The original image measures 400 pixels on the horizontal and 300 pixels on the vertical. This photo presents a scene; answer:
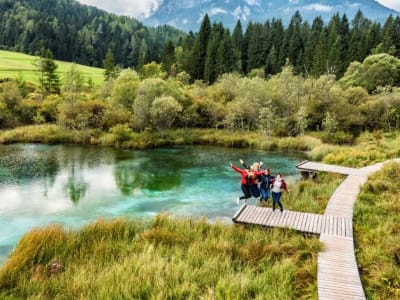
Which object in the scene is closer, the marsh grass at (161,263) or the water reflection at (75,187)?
the marsh grass at (161,263)

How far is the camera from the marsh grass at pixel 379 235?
26.3 ft

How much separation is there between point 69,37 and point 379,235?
112 meters

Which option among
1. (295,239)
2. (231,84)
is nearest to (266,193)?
(295,239)

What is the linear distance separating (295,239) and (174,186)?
1100cm

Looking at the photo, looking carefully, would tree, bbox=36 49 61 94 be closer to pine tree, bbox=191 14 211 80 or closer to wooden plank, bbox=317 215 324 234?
pine tree, bbox=191 14 211 80

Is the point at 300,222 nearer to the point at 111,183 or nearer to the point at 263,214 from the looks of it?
the point at 263,214

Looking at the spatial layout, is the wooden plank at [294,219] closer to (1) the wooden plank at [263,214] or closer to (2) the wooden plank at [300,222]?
(2) the wooden plank at [300,222]

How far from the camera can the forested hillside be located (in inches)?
3979

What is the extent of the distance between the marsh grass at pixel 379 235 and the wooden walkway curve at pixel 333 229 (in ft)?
1.05

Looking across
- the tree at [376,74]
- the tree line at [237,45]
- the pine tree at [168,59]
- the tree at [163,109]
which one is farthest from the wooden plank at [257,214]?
the pine tree at [168,59]

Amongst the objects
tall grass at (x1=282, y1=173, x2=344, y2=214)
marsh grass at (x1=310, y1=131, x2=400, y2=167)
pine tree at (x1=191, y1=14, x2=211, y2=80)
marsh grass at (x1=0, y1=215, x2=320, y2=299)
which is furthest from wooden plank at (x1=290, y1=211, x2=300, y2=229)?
pine tree at (x1=191, y1=14, x2=211, y2=80)

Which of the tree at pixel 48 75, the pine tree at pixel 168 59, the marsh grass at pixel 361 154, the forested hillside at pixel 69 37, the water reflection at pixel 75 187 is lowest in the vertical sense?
the water reflection at pixel 75 187

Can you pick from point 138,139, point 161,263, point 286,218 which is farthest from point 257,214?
point 138,139

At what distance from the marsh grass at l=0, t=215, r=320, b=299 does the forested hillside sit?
68674mm
